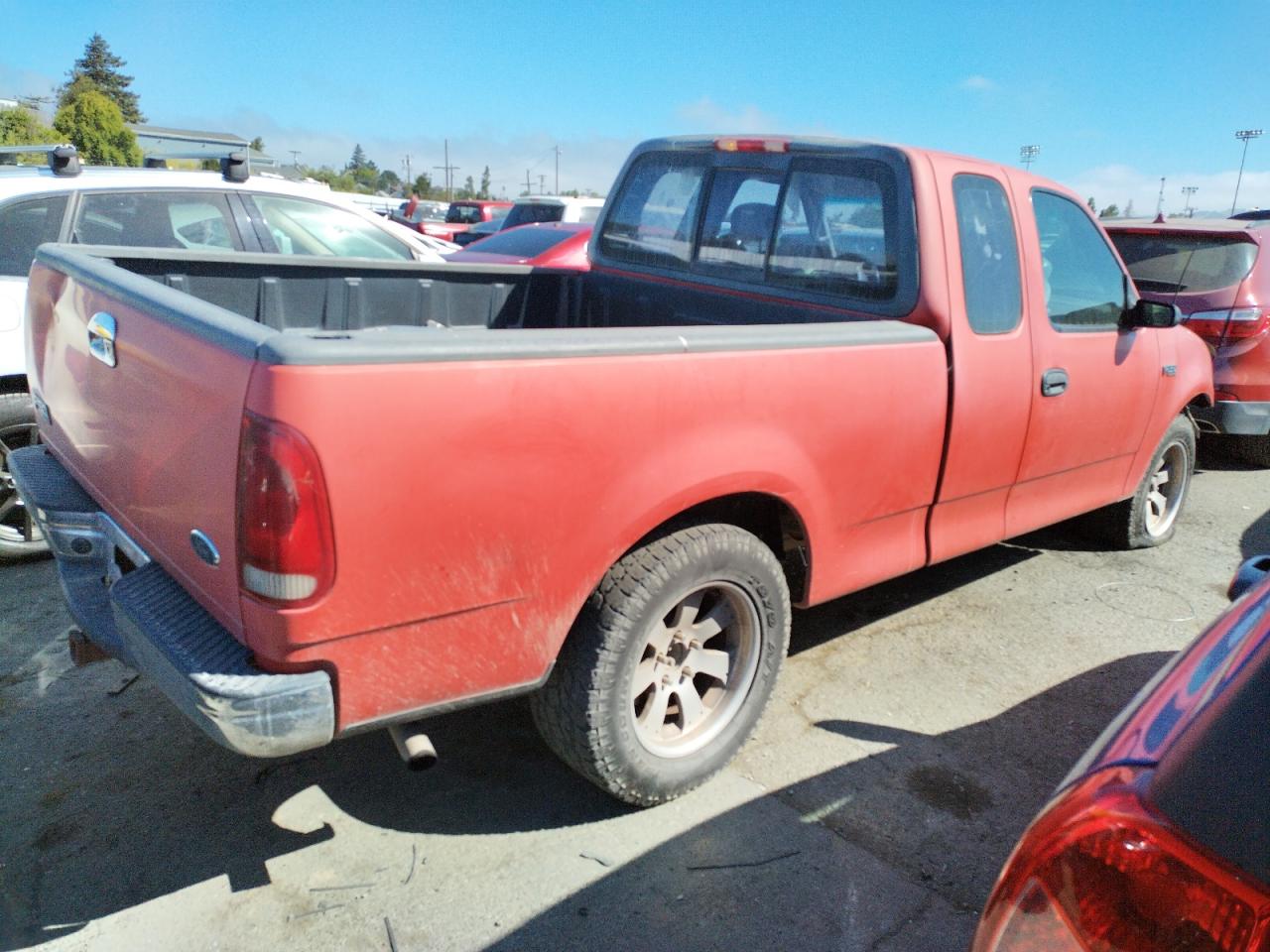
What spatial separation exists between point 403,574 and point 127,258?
205 cm

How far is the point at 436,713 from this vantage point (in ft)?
7.66

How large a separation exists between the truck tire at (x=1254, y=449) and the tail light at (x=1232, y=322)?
1.15 meters

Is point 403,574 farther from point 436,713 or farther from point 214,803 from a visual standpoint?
point 214,803

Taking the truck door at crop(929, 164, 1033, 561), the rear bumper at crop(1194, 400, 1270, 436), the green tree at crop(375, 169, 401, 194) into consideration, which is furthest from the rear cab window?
the green tree at crop(375, 169, 401, 194)

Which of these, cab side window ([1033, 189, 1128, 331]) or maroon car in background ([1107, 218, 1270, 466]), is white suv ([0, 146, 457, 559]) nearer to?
cab side window ([1033, 189, 1128, 331])

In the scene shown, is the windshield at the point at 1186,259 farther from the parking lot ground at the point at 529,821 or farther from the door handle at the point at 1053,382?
the parking lot ground at the point at 529,821

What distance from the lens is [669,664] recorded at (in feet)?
9.40

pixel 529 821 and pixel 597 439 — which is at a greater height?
pixel 597 439

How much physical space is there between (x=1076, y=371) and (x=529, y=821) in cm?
276

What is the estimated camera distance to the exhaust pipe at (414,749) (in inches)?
92.0

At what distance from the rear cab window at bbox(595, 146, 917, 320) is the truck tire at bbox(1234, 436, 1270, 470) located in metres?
5.24

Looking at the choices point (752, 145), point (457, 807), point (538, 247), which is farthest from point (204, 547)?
point (538, 247)

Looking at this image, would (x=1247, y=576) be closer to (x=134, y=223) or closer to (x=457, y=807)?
(x=457, y=807)

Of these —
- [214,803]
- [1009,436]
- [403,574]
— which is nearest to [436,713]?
[403,574]
